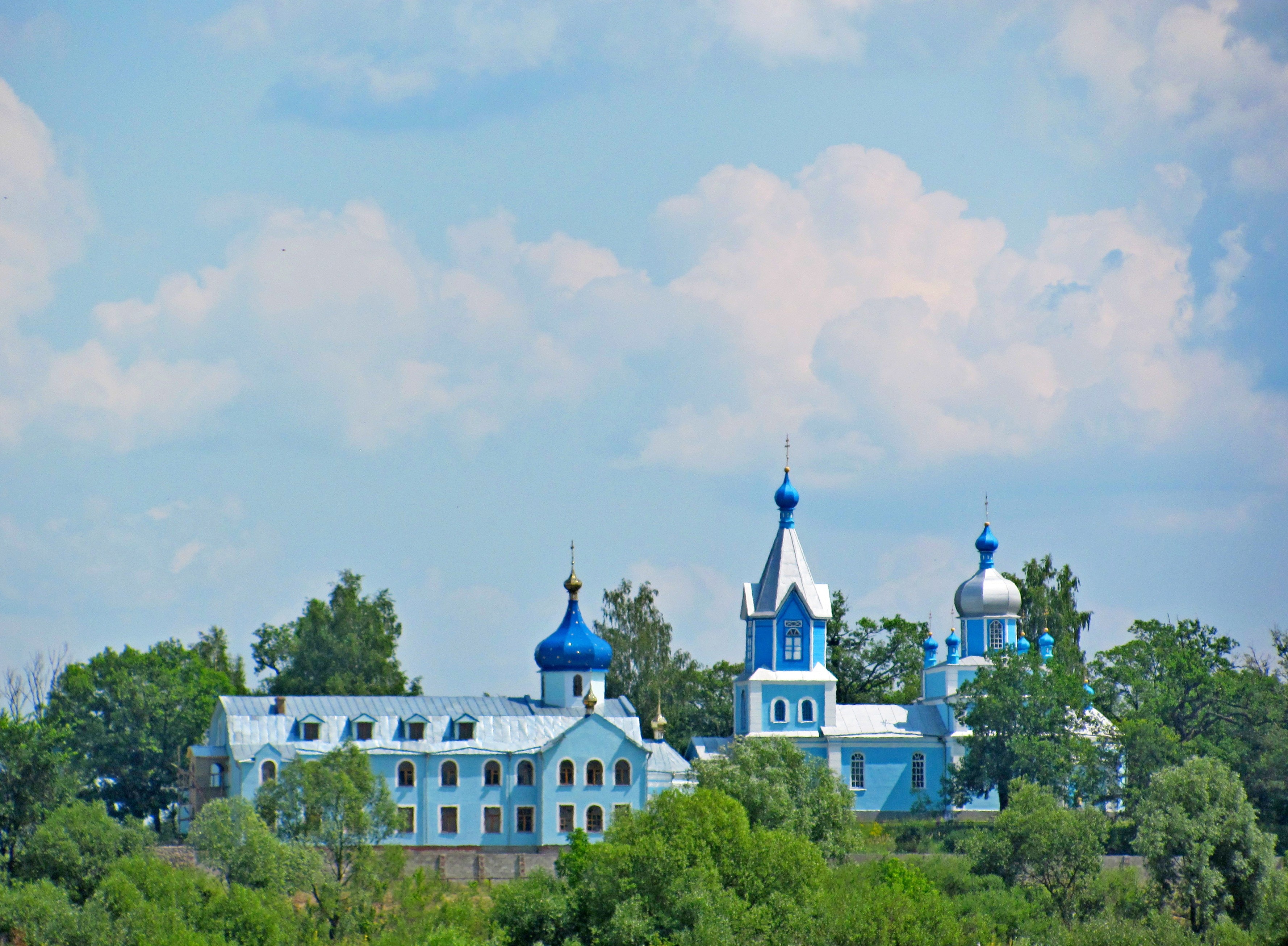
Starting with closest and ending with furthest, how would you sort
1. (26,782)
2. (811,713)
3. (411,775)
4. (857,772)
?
1. (26,782)
2. (411,775)
3. (811,713)
4. (857,772)

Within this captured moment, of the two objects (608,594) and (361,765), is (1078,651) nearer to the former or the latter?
(608,594)

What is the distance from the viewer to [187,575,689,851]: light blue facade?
5459 centimetres

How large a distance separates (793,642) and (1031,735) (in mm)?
8450

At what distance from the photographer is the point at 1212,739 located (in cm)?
6053

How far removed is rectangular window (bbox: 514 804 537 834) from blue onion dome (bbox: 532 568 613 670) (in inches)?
184

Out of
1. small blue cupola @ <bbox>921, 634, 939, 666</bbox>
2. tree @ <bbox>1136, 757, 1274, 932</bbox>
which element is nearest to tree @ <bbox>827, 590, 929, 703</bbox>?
small blue cupola @ <bbox>921, 634, 939, 666</bbox>

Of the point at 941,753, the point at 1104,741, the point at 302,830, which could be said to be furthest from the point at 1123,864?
the point at 302,830

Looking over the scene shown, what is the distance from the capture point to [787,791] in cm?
4888

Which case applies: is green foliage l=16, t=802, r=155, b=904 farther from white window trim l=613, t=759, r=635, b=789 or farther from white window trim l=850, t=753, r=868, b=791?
white window trim l=850, t=753, r=868, b=791

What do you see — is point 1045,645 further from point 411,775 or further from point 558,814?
point 411,775

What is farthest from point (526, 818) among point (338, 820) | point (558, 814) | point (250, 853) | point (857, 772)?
point (857, 772)

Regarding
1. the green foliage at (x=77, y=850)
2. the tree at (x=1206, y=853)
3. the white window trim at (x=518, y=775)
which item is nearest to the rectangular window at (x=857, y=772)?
the white window trim at (x=518, y=775)

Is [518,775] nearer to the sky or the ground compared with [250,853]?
nearer to the sky

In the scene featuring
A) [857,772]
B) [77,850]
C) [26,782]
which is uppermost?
[857,772]
